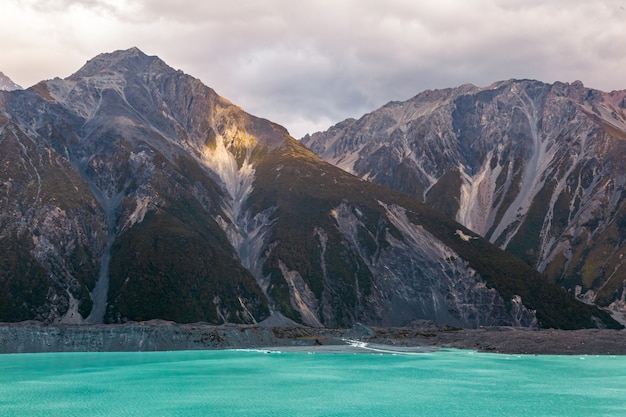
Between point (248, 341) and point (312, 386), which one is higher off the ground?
point (312, 386)

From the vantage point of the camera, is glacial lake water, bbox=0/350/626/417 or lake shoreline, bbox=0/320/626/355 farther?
lake shoreline, bbox=0/320/626/355

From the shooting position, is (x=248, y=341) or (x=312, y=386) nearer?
(x=312, y=386)

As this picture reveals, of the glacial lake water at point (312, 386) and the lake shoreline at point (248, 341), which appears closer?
the glacial lake water at point (312, 386)

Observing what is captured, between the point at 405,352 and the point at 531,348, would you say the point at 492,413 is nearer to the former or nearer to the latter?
the point at 405,352
